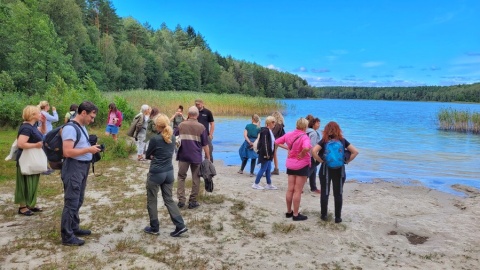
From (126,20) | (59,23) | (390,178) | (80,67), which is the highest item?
(126,20)

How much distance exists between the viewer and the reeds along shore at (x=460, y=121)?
1056 inches

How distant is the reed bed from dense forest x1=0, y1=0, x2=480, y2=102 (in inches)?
170

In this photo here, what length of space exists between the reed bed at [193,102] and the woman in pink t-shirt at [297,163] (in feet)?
72.7

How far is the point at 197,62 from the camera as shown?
93.3m

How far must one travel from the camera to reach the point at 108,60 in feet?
214

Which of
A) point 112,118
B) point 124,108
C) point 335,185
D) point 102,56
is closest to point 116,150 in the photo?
point 112,118

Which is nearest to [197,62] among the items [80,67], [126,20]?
[126,20]

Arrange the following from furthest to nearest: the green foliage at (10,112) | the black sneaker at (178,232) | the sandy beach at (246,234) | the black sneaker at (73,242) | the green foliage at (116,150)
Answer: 1. the green foliage at (10,112)
2. the green foliage at (116,150)
3. the black sneaker at (178,232)
4. the black sneaker at (73,242)
5. the sandy beach at (246,234)

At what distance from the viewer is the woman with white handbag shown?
17.7 ft

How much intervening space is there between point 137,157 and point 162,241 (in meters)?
7.25

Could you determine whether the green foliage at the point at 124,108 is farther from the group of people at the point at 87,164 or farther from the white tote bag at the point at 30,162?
the white tote bag at the point at 30,162

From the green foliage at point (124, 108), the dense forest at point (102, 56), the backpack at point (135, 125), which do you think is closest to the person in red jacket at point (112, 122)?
the backpack at point (135, 125)

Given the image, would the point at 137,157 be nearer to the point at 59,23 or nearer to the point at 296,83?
the point at 59,23

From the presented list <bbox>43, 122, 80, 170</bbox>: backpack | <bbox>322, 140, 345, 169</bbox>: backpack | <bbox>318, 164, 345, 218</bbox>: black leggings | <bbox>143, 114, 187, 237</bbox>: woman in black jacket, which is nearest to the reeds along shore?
<bbox>318, 164, 345, 218</bbox>: black leggings
